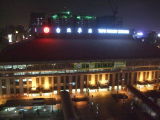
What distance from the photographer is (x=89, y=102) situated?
169 feet

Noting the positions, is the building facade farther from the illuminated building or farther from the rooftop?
the rooftop

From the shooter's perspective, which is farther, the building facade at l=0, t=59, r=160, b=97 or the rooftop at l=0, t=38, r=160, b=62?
the rooftop at l=0, t=38, r=160, b=62

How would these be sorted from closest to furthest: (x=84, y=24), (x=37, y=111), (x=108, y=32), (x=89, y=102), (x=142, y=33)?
(x=37, y=111) → (x=89, y=102) → (x=108, y=32) → (x=84, y=24) → (x=142, y=33)

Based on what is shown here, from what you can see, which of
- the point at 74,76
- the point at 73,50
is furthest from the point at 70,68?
the point at 73,50

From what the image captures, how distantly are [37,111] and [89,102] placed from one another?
525 inches

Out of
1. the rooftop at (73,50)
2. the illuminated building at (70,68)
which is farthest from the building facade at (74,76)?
the rooftop at (73,50)

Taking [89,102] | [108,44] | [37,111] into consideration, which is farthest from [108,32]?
[37,111]

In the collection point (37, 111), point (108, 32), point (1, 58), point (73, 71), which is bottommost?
point (37, 111)

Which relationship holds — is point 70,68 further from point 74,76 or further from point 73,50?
point 73,50

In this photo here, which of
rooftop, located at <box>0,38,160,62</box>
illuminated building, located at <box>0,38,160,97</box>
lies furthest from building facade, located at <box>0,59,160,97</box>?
rooftop, located at <box>0,38,160,62</box>

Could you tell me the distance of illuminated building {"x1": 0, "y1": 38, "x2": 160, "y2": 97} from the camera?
5366 cm

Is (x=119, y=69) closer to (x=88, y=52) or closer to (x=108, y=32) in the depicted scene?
(x=88, y=52)

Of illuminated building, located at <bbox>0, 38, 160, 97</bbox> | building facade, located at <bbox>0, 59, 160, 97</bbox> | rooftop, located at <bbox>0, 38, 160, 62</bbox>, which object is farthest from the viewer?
rooftop, located at <bbox>0, 38, 160, 62</bbox>

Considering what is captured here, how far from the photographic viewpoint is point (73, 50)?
63562 millimetres
